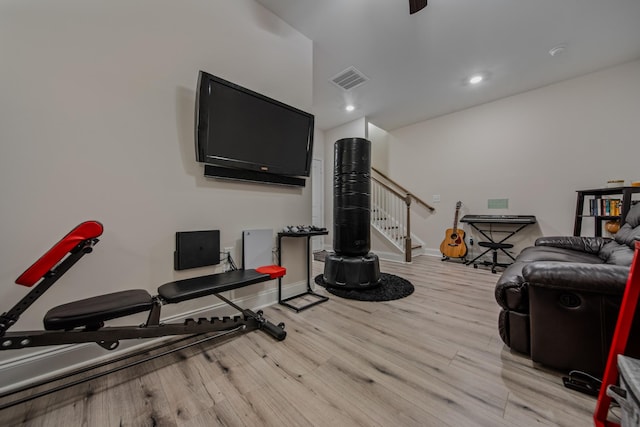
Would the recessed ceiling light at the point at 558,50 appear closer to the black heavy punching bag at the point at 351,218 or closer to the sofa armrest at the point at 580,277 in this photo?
the black heavy punching bag at the point at 351,218

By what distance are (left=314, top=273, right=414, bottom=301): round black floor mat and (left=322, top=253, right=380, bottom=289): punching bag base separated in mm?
56

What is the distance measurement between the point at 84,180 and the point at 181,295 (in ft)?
3.01

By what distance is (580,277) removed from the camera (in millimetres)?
1129

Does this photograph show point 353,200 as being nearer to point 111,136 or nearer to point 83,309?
Answer: point 111,136

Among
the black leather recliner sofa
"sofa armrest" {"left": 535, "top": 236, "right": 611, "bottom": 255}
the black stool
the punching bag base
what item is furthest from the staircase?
the black leather recliner sofa

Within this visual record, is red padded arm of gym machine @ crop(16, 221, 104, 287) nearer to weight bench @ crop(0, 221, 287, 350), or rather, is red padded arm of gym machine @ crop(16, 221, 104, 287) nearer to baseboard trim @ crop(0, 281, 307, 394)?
weight bench @ crop(0, 221, 287, 350)

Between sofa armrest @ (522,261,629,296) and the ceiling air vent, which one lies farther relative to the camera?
the ceiling air vent

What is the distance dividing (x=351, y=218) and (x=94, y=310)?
2.23m

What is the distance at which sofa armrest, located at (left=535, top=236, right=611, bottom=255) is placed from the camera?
2.40 meters

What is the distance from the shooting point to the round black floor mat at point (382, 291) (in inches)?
96.5

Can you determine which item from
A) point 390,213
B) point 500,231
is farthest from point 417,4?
point 500,231

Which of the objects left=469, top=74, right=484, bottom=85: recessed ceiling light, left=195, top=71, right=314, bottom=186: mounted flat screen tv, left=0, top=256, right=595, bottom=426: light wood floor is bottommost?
left=0, top=256, right=595, bottom=426: light wood floor

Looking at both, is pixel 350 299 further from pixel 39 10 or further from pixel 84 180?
pixel 39 10

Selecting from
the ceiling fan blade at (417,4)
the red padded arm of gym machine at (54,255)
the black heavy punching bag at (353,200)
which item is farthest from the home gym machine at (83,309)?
the ceiling fan blade at (417,4)
